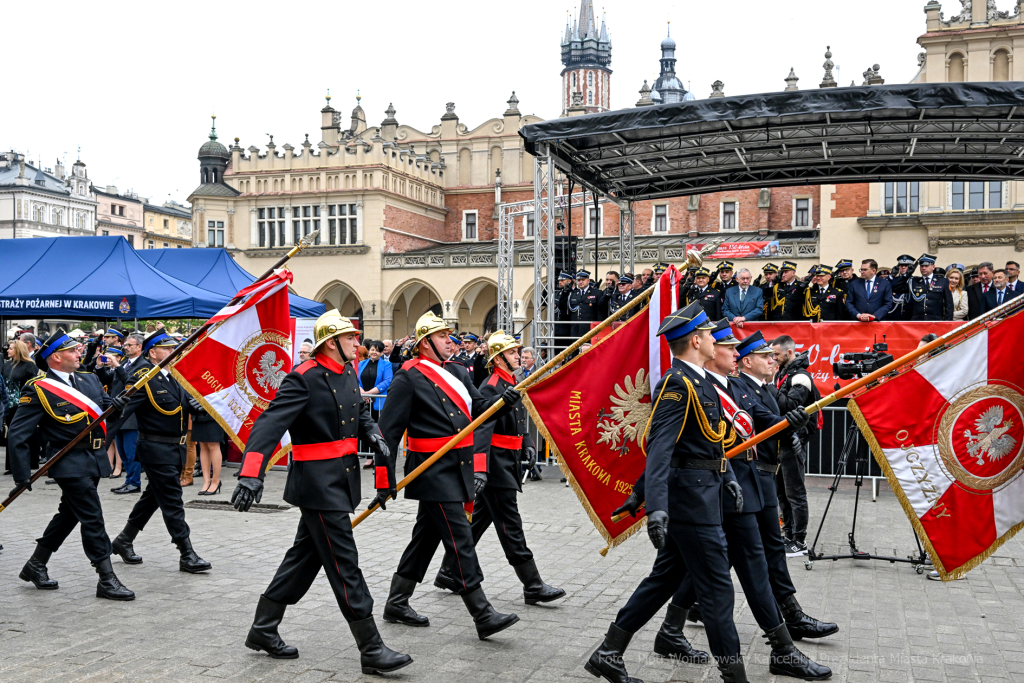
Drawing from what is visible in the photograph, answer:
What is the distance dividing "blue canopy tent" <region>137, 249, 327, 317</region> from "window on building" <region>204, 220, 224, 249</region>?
3154 cm

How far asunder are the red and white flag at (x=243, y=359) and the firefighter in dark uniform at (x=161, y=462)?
31 cm

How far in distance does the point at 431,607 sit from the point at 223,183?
4843 centimetres

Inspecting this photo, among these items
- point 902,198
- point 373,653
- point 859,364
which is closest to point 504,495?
point 373,653

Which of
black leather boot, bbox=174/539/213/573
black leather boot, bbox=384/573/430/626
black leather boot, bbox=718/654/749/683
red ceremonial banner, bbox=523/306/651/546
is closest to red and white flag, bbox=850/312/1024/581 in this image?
red ceremonial banner, bbox=523/306/651/546

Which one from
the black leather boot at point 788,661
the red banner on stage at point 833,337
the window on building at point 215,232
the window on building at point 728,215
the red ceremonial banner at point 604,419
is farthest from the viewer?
the window on building at point 215,232

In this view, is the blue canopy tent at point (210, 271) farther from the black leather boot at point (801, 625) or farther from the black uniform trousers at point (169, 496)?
the black leather boot at point (801, 625)

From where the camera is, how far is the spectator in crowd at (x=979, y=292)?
43.5 ft

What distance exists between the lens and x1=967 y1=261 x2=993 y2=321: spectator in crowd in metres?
13.3

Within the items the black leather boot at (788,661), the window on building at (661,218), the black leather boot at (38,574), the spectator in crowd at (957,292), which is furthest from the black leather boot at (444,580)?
the window on building at (661,218)

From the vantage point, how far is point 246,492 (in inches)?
208

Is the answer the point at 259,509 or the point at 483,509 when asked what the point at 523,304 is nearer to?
the point at 259,509

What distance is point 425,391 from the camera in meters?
6.29

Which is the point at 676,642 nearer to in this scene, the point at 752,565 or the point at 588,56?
the point at 752,565

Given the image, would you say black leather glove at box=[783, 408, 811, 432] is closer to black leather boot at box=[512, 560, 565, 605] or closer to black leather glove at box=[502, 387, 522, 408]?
black leather glove at box=[502, 387, 522, 408]
